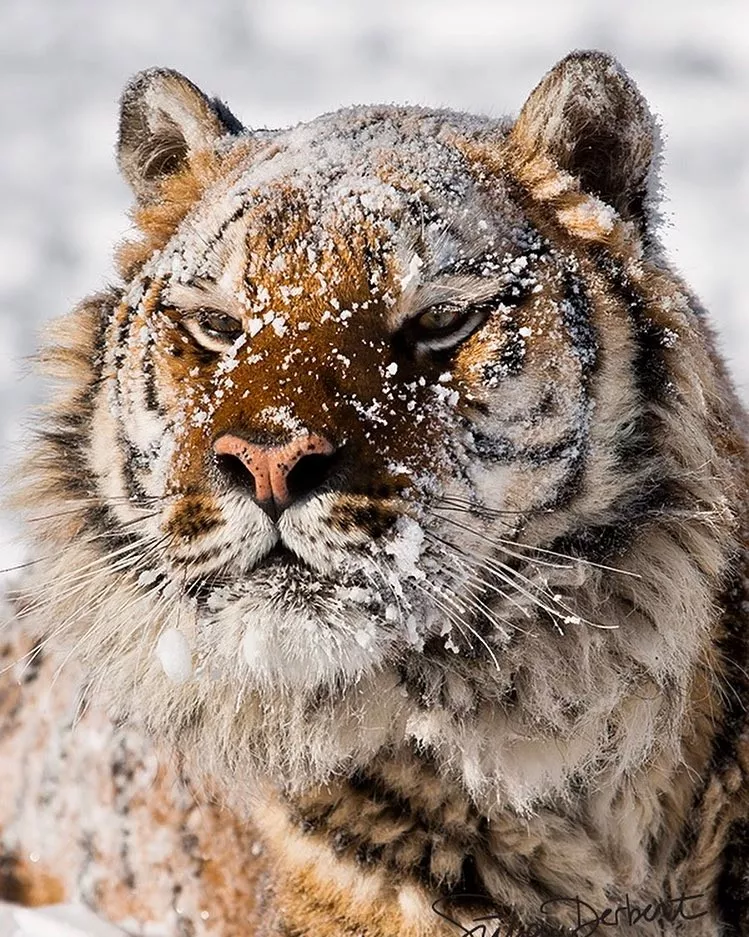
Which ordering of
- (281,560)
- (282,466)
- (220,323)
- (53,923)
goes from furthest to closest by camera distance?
(53,923) < (220,323) < (281,560) < (282,466)

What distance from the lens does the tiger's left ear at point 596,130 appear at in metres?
3.01

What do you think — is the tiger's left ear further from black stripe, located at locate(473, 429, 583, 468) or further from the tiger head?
black stripe, located at locate(473, 429, 583, 468)

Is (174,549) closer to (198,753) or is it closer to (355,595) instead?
(355,595)

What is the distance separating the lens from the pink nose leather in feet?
8.34

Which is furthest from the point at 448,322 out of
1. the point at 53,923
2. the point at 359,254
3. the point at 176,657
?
the point at 53,923

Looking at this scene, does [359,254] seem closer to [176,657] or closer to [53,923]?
[176,657]

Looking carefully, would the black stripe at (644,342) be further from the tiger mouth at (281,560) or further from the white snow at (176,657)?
the white snow at (176,657)

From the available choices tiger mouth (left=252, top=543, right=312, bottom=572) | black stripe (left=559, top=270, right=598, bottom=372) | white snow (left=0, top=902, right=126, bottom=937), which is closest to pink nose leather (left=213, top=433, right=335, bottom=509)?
tiger mouth (left=252, top=543, right=312, bottom=572)

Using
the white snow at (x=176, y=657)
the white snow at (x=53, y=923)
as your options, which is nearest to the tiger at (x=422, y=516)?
the white snow at (x=176, y=657)

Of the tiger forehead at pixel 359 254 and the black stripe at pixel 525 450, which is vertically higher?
the tiger forehead at pixel 359 254

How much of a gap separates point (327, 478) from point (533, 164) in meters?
1.01

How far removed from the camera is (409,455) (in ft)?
8.87

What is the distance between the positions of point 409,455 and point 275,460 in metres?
0.30

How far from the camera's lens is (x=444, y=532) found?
274cm
